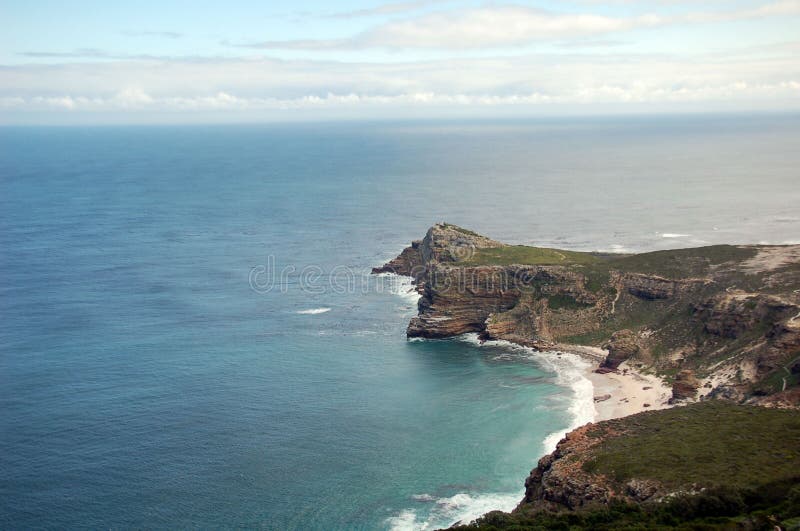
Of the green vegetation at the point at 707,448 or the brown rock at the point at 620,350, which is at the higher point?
the green vegetation at the point at 707,448

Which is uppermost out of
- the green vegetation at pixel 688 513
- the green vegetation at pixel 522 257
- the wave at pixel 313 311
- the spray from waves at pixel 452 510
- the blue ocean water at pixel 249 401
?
the green vegetation at pixel 522 257

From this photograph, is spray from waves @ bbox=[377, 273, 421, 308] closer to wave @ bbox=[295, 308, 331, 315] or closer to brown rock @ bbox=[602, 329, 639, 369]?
wave @ bbox=[295, 308, 331, 315]

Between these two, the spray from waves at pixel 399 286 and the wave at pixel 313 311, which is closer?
the wave at pixel 313 311

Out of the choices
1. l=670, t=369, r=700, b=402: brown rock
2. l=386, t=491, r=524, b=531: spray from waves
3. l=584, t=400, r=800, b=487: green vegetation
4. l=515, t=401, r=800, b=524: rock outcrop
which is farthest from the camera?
l=670, t=369, r=700, b=402: brown rock

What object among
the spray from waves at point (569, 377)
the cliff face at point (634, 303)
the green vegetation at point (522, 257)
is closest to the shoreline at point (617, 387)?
the spray from waves at point (569, 377)

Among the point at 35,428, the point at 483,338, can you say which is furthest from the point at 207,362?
the point at 483,338

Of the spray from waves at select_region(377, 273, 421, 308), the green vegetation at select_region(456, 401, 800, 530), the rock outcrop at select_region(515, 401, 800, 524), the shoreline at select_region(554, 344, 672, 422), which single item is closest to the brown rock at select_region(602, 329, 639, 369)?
the shoreline at select_region(554, 344, 672, 422)

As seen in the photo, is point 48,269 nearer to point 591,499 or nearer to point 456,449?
point 456,449

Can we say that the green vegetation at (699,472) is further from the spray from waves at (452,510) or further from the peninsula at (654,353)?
the spray from waves at (452,510)
